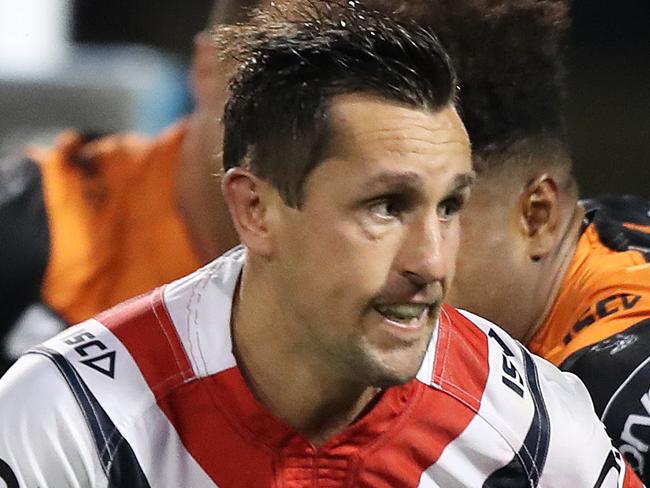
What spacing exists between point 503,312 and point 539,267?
72mm

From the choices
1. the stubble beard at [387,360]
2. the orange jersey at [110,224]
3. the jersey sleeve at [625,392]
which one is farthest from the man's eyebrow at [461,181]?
the orange jersey at [110,224]

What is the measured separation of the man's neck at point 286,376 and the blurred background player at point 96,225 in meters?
1.15

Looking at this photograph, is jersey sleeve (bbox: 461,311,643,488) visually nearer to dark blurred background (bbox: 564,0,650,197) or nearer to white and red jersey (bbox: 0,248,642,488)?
white and red jersey (bbox: 0,248,642,488)

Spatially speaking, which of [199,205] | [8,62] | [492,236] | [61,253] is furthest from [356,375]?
[8,62]

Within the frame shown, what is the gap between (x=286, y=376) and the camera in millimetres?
1520

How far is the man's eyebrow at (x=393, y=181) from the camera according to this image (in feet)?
4.57

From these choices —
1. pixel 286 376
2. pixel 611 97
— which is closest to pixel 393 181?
pixel 286 376

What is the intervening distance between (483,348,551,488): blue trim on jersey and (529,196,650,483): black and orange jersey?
0.16 metres

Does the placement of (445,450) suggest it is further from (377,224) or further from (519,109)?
(519,109)

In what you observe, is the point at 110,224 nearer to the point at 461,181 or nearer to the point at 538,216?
the point at 538,216

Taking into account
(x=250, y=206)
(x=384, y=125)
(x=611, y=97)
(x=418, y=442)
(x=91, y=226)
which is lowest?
(x=91, y=226)

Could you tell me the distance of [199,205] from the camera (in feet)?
9.05

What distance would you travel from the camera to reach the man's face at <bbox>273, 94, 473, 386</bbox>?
1396 mm

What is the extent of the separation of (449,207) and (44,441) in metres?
0.43
